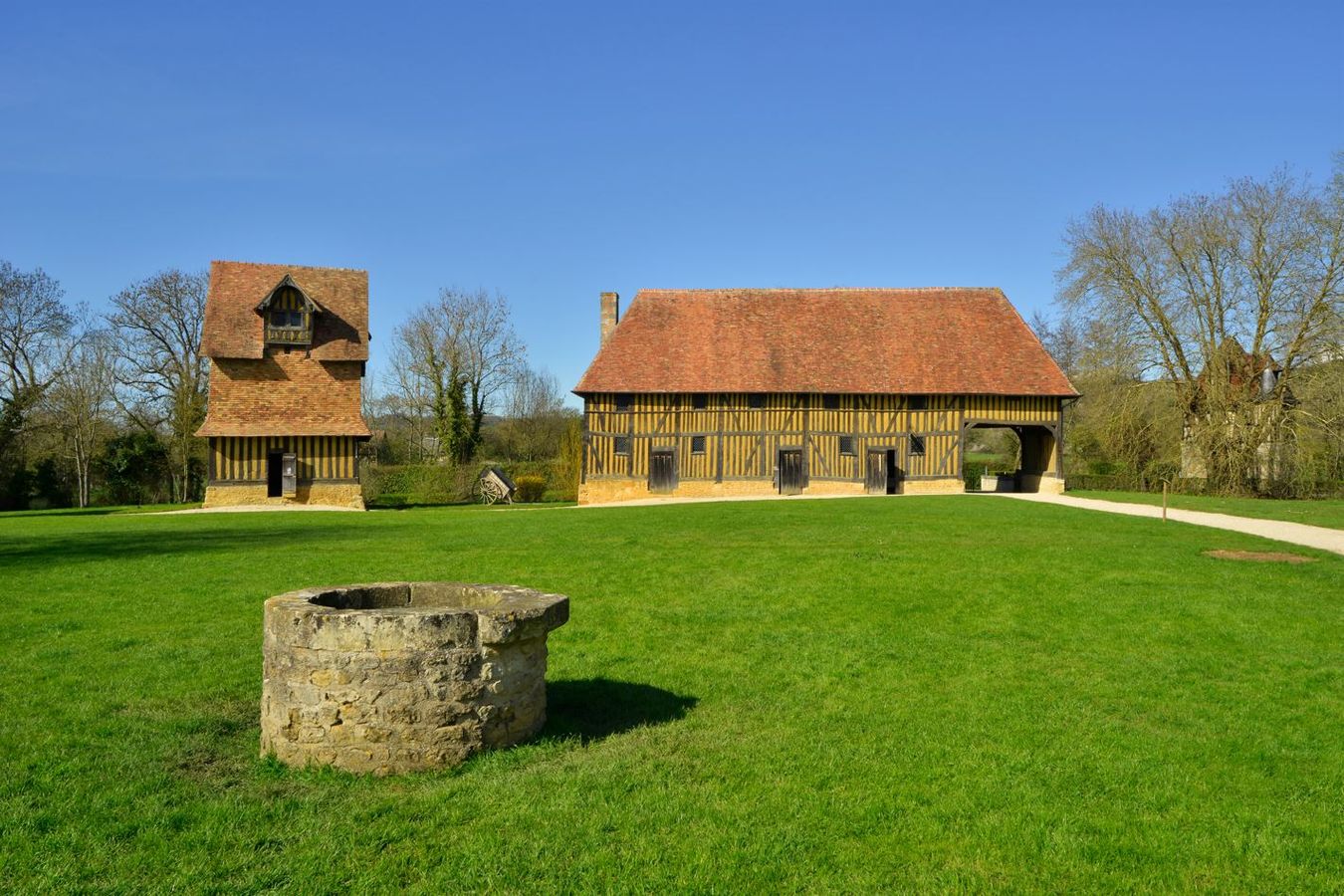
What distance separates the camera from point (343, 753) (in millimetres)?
6047

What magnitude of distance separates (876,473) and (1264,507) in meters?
10.9

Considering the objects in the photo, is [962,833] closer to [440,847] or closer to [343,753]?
[440,847]

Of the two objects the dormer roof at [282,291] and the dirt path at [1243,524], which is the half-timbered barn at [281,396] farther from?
the dirt path at [1243,524]

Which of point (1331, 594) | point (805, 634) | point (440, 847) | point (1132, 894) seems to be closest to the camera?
point (1132, 894)

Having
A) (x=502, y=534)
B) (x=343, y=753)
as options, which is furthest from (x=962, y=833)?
(x=502, y=534)

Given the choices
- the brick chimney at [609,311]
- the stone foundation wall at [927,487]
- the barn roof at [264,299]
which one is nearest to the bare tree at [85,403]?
the barn roof at [264,299]

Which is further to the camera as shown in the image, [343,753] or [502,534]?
[502,534]

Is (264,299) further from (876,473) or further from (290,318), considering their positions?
(876,473)

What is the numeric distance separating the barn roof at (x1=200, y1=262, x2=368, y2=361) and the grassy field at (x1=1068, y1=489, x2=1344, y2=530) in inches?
959

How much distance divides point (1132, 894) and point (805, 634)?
5.55 m

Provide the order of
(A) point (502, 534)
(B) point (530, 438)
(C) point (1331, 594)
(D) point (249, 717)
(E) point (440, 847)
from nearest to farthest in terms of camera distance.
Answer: (E) point (440, 847) < (D) point (249, 717) < (C) point (1331, 594) < (A) point (502, 534) < (B) point (530, 438)

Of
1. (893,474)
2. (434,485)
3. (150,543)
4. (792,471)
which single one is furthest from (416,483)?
(150,543)

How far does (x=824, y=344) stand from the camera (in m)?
32.1

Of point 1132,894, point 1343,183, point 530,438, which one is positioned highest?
point 1343,183
